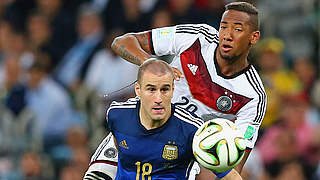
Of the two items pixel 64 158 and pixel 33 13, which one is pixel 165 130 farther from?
pixel 33 13

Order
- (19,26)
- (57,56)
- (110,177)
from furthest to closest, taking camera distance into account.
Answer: (19,26)
(57,56)
(110,177)

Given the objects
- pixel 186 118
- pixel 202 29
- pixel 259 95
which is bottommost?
pixel 186 118

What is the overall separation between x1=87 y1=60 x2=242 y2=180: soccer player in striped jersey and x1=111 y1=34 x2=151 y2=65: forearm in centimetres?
50

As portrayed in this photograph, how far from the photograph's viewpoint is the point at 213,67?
7.16 meters

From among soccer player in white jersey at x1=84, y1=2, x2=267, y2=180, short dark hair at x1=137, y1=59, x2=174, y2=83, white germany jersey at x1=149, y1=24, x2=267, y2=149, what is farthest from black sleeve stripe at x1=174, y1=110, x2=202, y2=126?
white germany jersey at x1=149, y1=24, x2=267, y2=149

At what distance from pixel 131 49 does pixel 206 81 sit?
74 cm

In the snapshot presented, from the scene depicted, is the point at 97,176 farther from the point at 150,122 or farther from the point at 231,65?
the point at 231,65

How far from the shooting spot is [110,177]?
285 inches

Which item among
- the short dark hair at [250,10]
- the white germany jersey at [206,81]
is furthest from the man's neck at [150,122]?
the short dark hair at [250,10]

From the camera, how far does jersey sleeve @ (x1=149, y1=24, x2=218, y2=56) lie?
23.6ft

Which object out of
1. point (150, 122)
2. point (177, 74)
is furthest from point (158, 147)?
point (177, 74)

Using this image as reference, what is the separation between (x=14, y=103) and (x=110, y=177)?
5.13 metres

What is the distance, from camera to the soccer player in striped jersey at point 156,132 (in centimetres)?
630

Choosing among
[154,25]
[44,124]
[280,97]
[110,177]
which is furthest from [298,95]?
[110,177]
